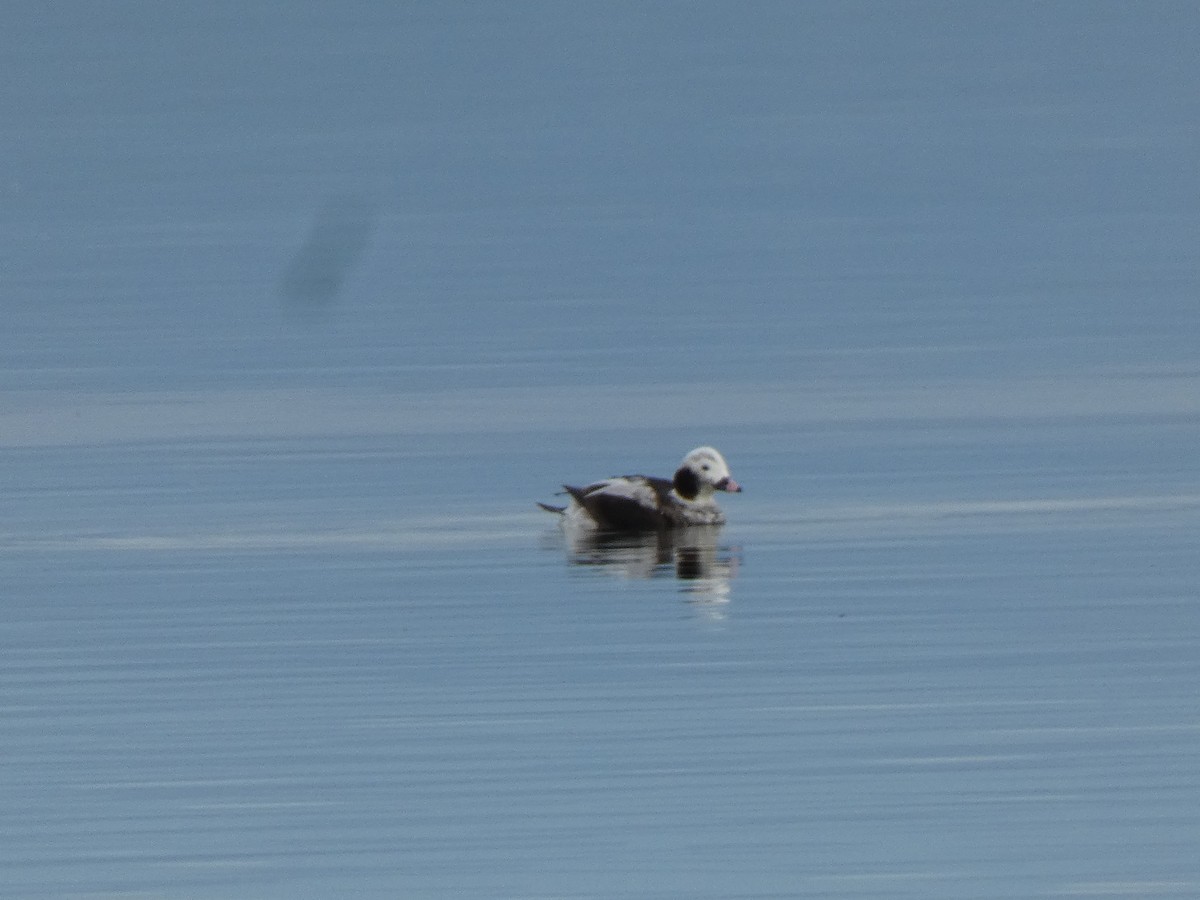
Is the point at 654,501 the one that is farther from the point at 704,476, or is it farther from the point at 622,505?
the point at 704,476

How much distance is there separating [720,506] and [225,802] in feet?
30.0

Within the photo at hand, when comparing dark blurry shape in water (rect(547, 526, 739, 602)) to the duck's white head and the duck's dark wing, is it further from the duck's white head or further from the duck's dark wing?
the duck's white head

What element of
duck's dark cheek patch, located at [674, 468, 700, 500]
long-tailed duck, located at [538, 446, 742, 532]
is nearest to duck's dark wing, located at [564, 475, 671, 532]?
long-tailed duck, located at [538, 446, 742, 532]

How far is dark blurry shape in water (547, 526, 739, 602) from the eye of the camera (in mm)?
17250

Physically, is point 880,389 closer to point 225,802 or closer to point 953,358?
point 953,358

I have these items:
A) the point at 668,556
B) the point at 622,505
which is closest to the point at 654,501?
the point at 622,505

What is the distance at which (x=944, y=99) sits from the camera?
287 ft

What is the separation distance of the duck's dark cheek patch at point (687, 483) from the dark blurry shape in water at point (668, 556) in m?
0.31

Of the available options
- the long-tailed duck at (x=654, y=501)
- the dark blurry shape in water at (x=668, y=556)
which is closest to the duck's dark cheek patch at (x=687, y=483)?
the long-tailed duck at (x=654, y=501)

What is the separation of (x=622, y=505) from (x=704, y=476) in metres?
0.45

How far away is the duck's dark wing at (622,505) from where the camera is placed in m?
19.6

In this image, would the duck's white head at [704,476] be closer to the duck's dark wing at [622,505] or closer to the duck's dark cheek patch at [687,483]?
the duck's dark cheek patch at [687,483]

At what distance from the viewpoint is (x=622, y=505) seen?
774 inches

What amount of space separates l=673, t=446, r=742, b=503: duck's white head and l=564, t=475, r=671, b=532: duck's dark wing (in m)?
0.16
